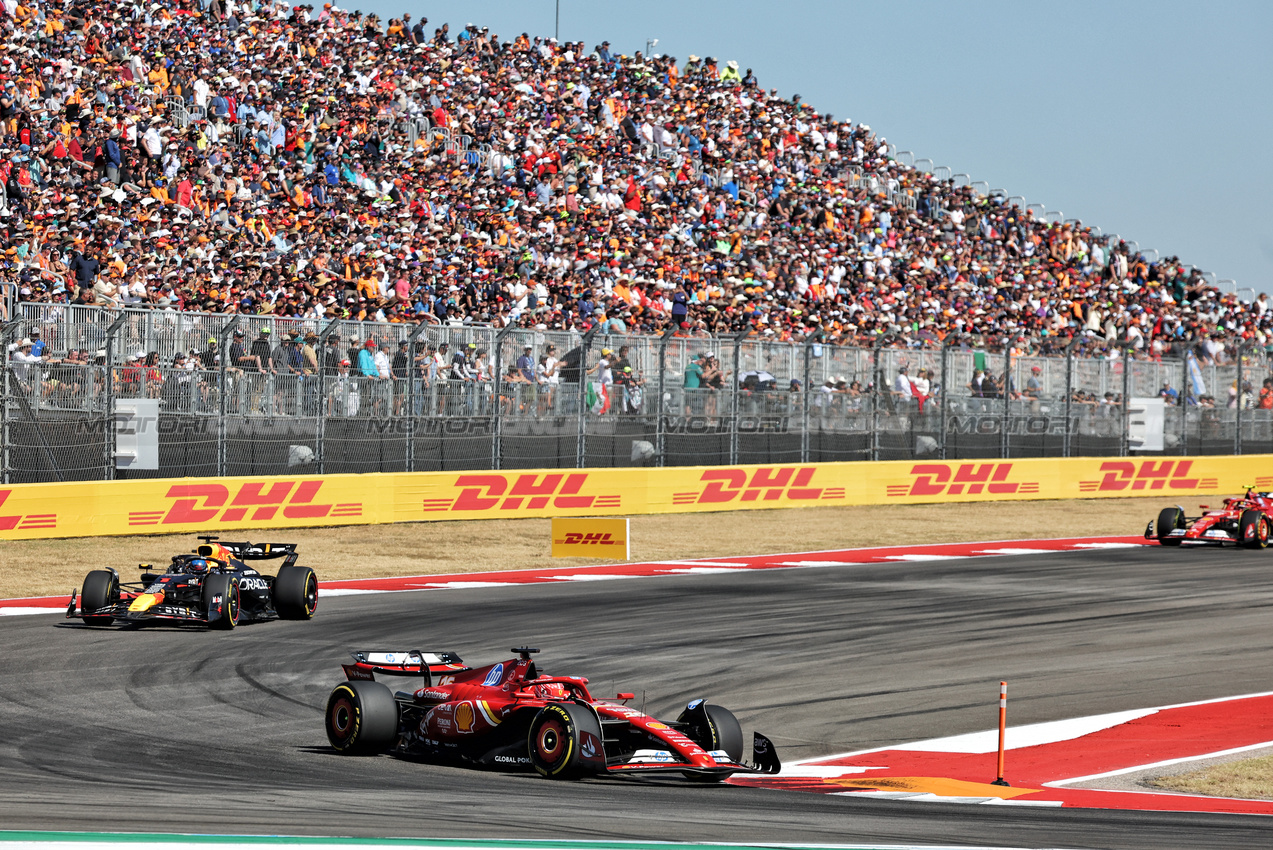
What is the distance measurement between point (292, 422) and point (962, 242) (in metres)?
25.7

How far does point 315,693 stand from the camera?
1172cm

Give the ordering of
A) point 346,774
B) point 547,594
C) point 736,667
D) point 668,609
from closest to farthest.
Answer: point 346,774, point 736,667, point 668,609, point 547,594

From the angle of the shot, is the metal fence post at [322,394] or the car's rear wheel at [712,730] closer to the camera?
the car's rear wheel at [712,730]

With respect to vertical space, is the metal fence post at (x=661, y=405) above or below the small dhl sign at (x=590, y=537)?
above

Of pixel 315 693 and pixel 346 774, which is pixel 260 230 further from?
pixel 346 774

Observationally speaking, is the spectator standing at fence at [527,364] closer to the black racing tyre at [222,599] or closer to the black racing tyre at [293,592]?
the black racing tyre at [293,592]

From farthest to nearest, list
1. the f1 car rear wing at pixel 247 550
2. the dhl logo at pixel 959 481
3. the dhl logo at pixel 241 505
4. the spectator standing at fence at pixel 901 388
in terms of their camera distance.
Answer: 1. the dhl logo at pixel 959 481
2. the spectator standing at fence at pixel 901 388
3. the dhl logo at pixel 241 505
4. the f1 car rear wing at pixel 247 550

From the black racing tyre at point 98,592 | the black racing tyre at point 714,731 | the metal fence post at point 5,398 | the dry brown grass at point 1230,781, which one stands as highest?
the metal fence post at point 5,398

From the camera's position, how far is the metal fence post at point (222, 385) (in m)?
21.1

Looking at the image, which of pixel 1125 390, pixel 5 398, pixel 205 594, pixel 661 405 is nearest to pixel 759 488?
pixel 661 405

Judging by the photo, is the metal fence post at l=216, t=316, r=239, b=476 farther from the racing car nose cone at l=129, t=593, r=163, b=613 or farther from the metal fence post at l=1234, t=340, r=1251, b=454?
the metal fence post at l=1234, t=340, r=1251, b=454

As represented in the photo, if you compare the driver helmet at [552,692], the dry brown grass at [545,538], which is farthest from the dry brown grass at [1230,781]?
the dry brown grass at [545,538]

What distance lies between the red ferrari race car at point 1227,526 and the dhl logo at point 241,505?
39.2 ft

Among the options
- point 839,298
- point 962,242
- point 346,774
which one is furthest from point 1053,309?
point 346,774
